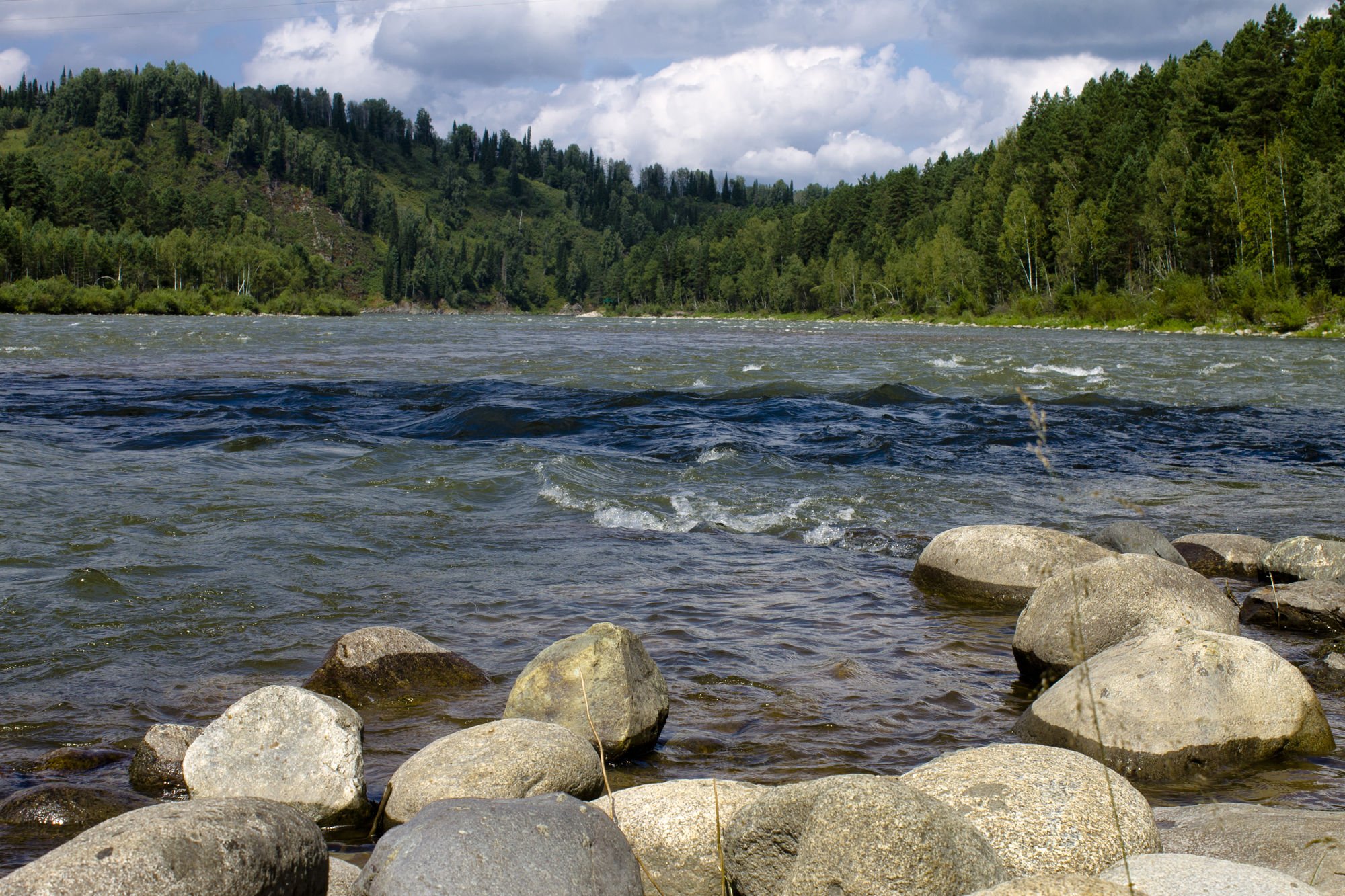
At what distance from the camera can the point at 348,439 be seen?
1631 cm

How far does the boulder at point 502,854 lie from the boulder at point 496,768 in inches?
29.9

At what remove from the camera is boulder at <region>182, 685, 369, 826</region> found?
4.42 metres

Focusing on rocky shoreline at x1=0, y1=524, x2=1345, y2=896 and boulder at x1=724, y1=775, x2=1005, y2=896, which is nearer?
rocky shoreline at x1=0, y1=524, x2=1345, y2=896

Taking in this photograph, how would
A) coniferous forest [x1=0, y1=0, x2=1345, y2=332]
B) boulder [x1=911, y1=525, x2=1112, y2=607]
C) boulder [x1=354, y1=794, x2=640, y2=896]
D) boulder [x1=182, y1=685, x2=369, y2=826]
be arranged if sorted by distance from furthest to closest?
coniferous forest [x1=0, y1=0, x2=1345, y2=332]
boulder [x1=911, y1=525, x2=1112, y2=607]
boulder [x1=182, y1=685, x2=369, y2=826]
boulder [x1=354, y1=794, x2=640, y2=896]

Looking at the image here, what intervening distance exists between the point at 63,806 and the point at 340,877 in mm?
1622

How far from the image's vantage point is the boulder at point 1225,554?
9.19 meters

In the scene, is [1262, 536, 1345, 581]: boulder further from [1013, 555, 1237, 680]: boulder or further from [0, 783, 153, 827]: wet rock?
[0, 783, 153, 827]: wet rock

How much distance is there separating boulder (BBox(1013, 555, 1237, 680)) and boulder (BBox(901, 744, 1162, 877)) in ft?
7.40

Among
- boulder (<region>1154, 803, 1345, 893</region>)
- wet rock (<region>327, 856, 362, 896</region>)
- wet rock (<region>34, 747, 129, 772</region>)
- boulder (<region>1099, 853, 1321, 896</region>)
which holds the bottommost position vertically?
boulder (<region>1154, 803, 1345, 893</region>)

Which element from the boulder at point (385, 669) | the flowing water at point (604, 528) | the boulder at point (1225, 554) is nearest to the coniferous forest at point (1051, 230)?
the flowing water at point (604, 528)

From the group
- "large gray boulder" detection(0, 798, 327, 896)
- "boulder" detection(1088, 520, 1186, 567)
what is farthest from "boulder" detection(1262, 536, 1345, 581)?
"large gray boulder" detection(0, 798, 327, 896)

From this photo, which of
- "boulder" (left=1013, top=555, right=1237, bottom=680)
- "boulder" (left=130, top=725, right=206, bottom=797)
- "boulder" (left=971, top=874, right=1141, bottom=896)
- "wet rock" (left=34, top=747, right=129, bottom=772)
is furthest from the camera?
"boulder" (left=1013, top=555, right=1237, bottom=680)

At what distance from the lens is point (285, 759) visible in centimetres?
449

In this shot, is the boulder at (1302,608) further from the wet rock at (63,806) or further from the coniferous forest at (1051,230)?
the coniferous forest at (1051,230)
